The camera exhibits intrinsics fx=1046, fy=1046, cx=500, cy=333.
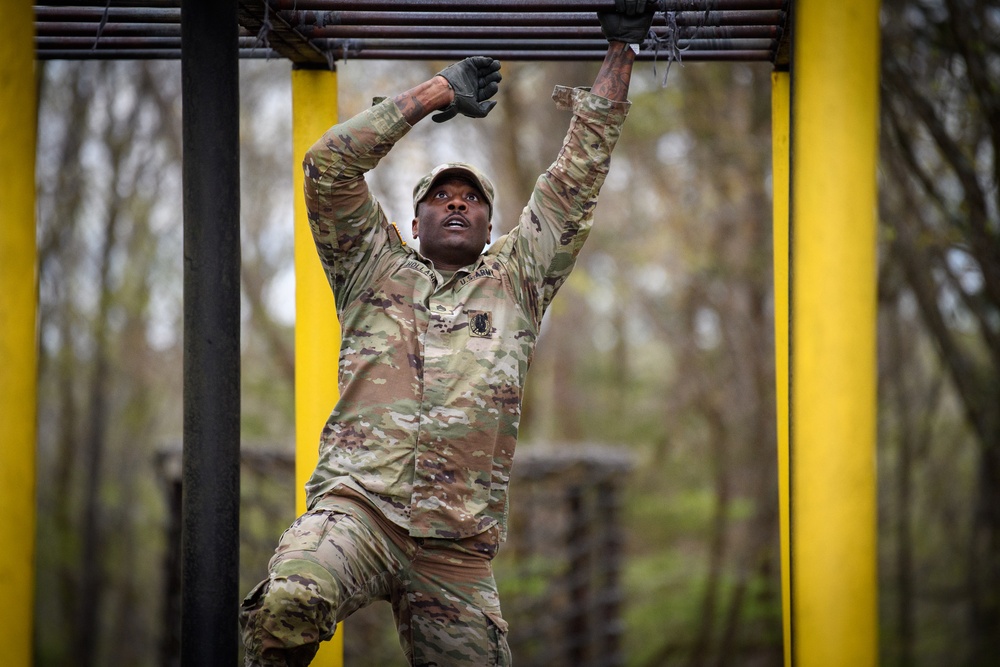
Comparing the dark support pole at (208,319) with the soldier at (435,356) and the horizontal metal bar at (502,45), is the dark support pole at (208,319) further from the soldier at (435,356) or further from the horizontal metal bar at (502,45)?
the horizontal metal bar at (502,45)

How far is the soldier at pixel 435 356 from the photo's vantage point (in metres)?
3.07

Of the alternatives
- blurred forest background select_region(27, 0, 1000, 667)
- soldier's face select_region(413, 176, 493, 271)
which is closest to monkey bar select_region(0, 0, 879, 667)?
soldier's face select_region(413, 176, 493, 271)

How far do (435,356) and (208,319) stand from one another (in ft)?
2.39

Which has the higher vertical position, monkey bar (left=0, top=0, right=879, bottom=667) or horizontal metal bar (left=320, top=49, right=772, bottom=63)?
horizontal metal bar (left=320, top=49, right=772, bottom=63)

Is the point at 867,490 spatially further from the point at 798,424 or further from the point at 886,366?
the point at 886,366

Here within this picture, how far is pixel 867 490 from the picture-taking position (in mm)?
2410

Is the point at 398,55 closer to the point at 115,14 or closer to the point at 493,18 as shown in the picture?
the point at 493,18

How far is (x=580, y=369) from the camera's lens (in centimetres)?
1819

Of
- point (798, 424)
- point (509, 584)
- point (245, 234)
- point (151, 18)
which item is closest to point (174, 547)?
point (509, 584)

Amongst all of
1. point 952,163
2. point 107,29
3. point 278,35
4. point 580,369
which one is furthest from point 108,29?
point 580,369

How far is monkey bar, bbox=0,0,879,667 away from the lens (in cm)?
241

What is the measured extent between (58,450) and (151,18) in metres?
13.8

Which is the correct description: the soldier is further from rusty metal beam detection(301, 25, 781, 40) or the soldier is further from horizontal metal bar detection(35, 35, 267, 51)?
horizontal metal bar detection(35, 35, 267, 51)

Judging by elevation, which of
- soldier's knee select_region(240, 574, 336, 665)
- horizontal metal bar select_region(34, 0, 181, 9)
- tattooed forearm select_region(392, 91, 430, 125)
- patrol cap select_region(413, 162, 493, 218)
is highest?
horizontal metal bar select_region(34, 0, 181, 9)
